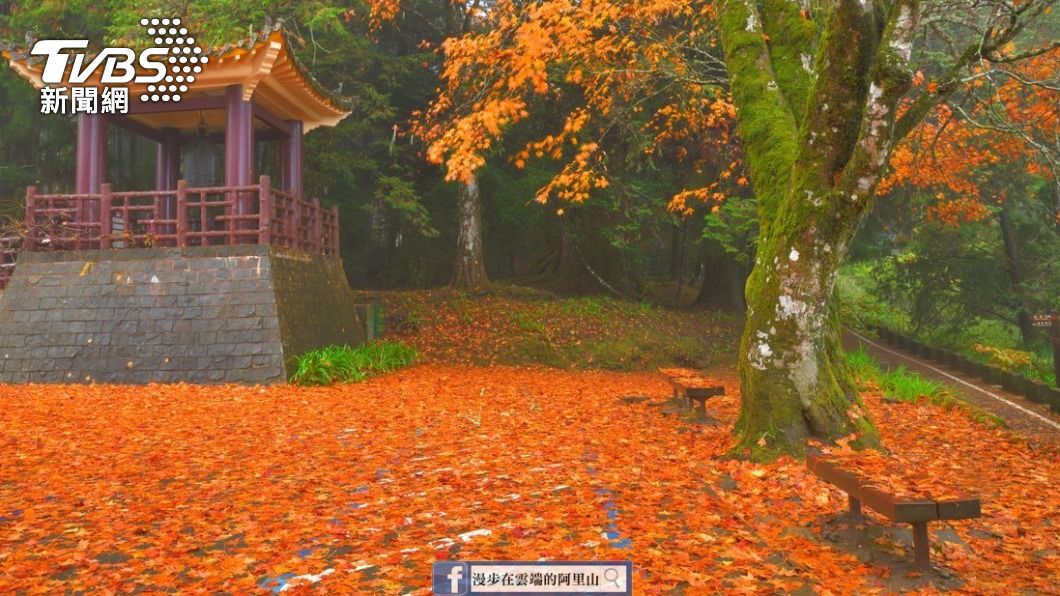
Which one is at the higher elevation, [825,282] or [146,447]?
[825,282]

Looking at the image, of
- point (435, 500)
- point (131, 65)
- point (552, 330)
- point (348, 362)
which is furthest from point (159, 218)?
point (435, 500)

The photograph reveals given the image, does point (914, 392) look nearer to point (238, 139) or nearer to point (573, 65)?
point (573, 65)

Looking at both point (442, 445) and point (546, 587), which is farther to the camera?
point (442, 445)

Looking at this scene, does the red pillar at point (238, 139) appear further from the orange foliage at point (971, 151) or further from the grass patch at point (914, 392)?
the orange foliage at point (971, 151)

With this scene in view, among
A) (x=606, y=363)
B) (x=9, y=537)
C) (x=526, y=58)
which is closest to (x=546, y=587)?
(x=9, y=537)

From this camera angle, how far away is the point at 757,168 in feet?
23.6

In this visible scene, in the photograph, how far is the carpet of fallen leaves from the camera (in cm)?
381

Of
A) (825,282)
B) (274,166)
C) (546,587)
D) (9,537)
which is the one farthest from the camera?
(274,166)

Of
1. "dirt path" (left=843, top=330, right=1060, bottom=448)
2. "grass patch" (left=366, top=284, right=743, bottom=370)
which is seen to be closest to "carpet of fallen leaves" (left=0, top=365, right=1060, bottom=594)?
"dirt path" (left=843, top=330, right=1060, bottom=448)

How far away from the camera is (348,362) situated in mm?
12406

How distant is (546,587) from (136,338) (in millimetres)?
11416

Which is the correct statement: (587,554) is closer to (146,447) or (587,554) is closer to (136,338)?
(146,447)

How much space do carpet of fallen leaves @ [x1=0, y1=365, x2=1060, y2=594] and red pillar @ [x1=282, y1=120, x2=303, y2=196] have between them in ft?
23.4

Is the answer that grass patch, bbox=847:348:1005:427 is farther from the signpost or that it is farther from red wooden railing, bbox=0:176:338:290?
red wooden railing, bbox=0:176:338:290
